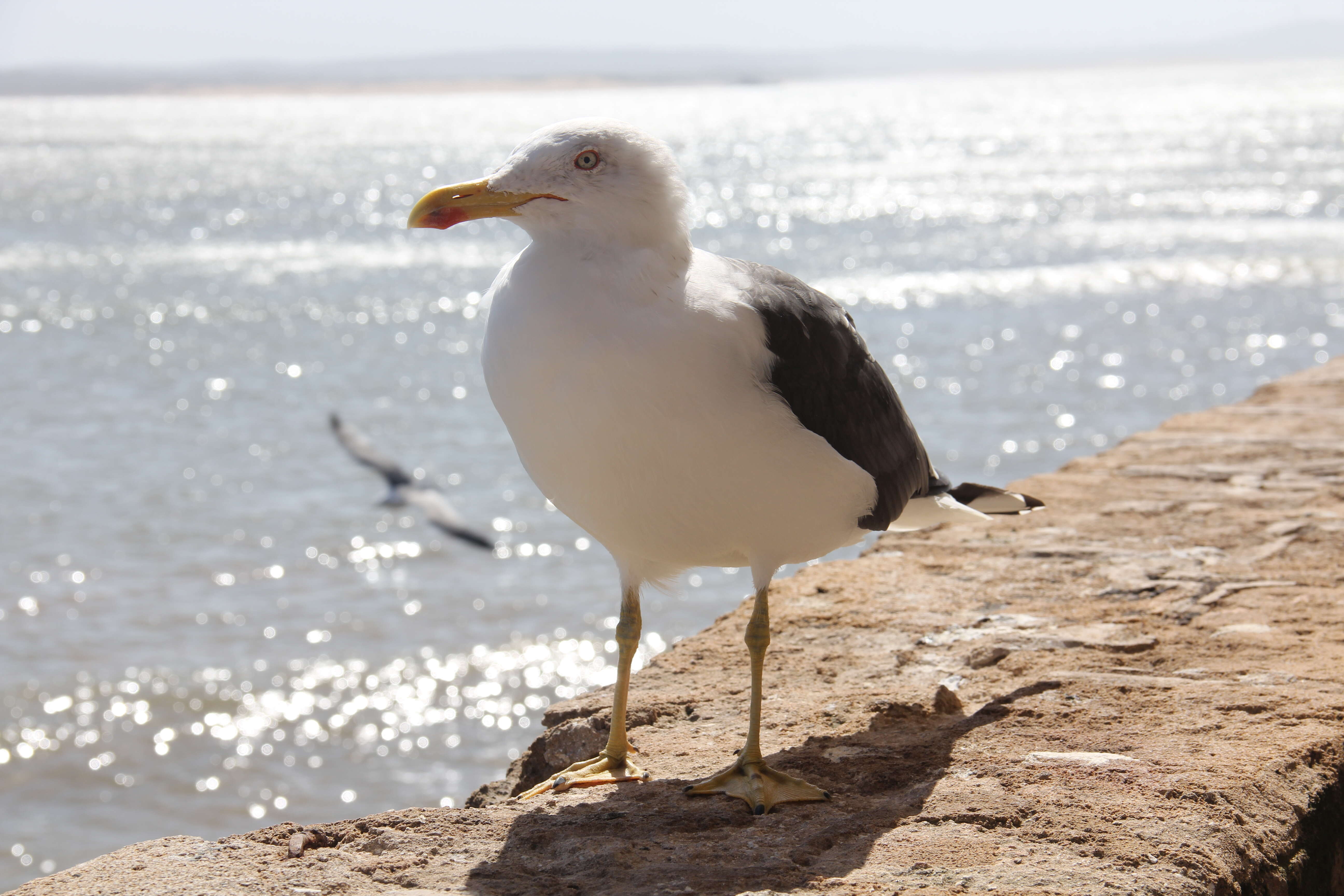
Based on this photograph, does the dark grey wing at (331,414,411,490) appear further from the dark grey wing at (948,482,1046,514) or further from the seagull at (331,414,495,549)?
the dark grey wing at (948,482,1046,514)

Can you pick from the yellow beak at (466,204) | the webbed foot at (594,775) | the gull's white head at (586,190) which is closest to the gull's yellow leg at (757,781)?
the webbed foot at (594,775)

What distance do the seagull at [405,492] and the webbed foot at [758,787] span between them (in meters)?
7.06

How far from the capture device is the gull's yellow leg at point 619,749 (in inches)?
122

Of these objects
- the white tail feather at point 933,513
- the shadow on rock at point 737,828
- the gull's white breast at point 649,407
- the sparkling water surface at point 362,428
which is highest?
the gull's white breast at point 649,407

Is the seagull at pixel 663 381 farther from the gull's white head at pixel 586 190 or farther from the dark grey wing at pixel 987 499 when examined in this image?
the dark grey wing at pixel 987 499

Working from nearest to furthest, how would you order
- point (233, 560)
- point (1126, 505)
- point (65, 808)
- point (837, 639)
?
1. point (837, 639)
2. point (1126, 505)
3. point (65, 808)
4. point (233, 560)

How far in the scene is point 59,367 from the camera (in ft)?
53.4

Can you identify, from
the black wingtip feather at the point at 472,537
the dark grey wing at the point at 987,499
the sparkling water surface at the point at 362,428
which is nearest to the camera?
the dark grey wing at the point at 987,499

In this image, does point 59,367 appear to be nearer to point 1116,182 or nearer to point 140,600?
point 140,600

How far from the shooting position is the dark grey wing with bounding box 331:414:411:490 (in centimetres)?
1072

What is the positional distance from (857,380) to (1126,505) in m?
2.32

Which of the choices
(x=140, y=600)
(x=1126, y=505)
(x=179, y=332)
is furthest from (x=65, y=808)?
(x=179, y=332)

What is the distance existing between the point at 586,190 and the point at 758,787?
132 centimetres

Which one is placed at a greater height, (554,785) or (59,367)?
(554,785)
